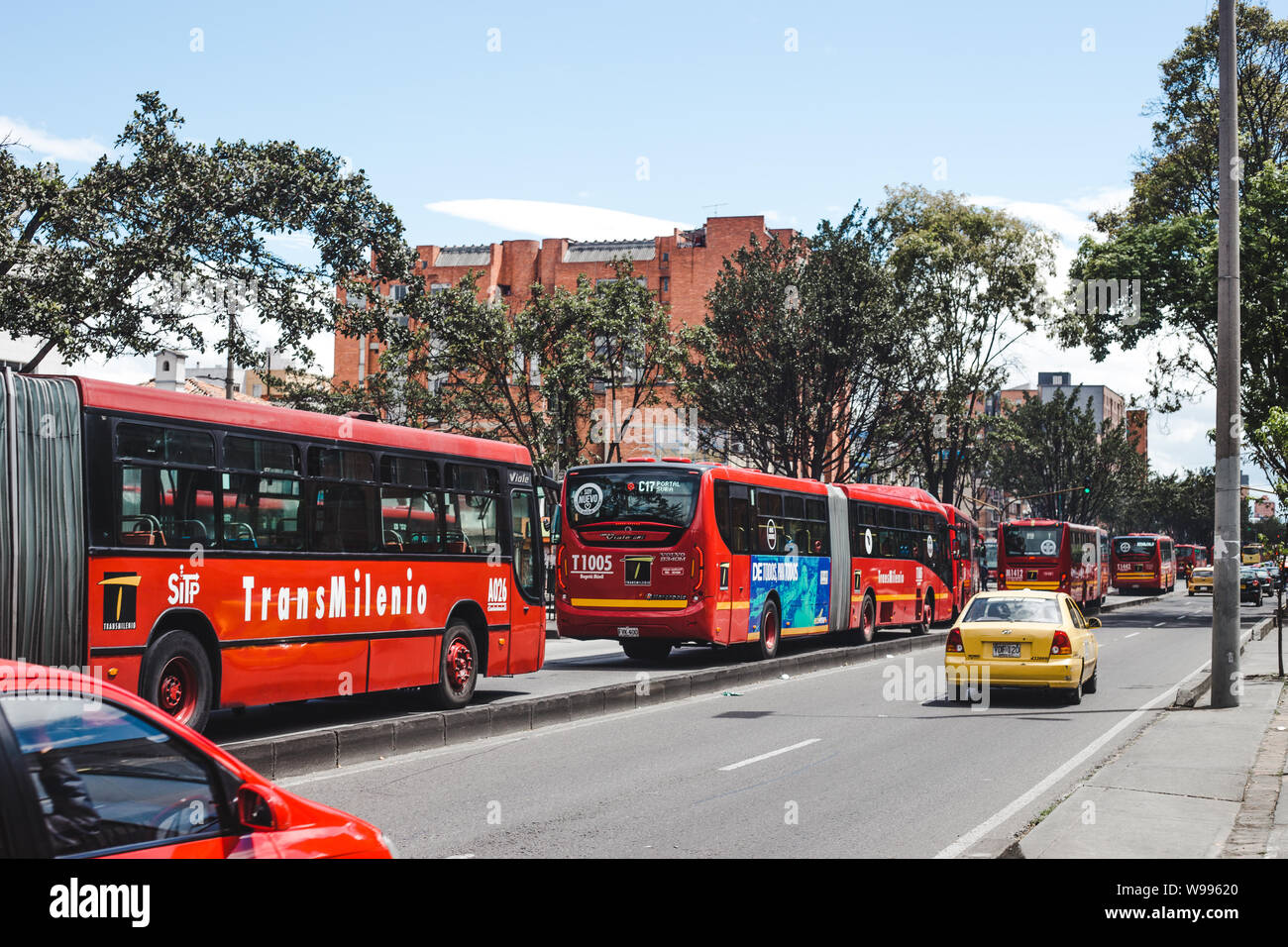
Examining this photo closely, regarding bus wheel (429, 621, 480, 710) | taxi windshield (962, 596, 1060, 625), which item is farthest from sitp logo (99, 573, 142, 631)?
taxi windshield (962, 596, 1060, 625)

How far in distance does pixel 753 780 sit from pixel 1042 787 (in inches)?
96.3

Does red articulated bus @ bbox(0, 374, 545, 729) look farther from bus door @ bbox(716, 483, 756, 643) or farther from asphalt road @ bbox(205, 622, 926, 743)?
bus door @ bbox(716, 483, 756, 643)

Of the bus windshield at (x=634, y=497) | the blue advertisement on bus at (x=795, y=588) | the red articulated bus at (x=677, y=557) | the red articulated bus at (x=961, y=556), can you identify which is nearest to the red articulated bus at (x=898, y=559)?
the red articulated bus at (x=961, y=556)

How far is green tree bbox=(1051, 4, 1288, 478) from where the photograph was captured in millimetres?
39406

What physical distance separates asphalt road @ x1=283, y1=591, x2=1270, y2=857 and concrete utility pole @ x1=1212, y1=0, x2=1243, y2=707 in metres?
1.30

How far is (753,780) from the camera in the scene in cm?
1120

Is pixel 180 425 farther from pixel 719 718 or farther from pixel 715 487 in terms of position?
pixel 715 487

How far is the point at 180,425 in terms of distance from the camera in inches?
436

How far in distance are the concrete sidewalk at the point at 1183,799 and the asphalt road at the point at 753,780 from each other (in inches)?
15.5

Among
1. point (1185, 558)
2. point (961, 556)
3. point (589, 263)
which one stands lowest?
point (1185, 558)

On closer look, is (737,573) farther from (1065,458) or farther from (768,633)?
(1065,458)

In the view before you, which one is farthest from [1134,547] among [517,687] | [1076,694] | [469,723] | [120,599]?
[120,599]
